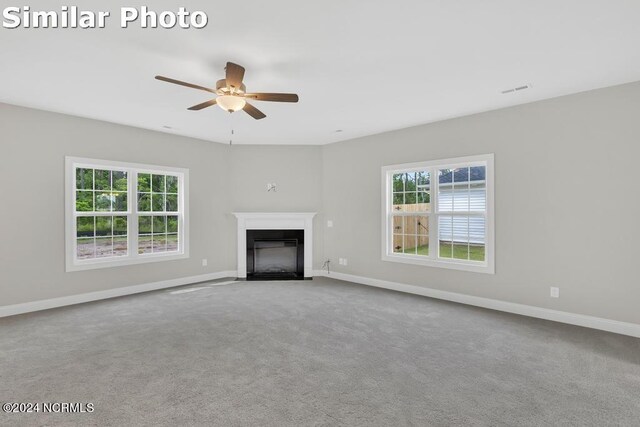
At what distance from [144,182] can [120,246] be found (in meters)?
1.14

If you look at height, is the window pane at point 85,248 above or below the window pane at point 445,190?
below

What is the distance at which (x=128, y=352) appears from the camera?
9.63ft

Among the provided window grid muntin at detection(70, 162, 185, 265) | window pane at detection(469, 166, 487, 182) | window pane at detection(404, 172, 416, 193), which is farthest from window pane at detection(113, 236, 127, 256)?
window pane at detection(469, 166, 487, 182)

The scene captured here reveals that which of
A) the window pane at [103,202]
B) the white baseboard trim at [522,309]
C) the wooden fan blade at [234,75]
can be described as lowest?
the white baseboard trim at [522,309]

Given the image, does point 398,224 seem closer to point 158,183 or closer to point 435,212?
point 435,212

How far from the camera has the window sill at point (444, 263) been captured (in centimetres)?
435

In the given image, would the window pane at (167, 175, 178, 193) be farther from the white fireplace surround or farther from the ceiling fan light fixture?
the ceiling fan light fixture

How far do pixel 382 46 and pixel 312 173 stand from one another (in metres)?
3.85

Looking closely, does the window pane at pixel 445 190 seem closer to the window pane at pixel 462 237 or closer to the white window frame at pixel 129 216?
the window pane at pixel 462 237

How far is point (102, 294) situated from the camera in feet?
15.6

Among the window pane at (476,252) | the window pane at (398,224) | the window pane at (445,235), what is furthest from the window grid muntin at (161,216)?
the window pane at (476,252)

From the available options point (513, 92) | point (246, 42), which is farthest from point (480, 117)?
point (246, 42)

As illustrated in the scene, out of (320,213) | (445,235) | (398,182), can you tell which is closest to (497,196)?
(445,235)

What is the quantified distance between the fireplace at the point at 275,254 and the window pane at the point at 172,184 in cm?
160
